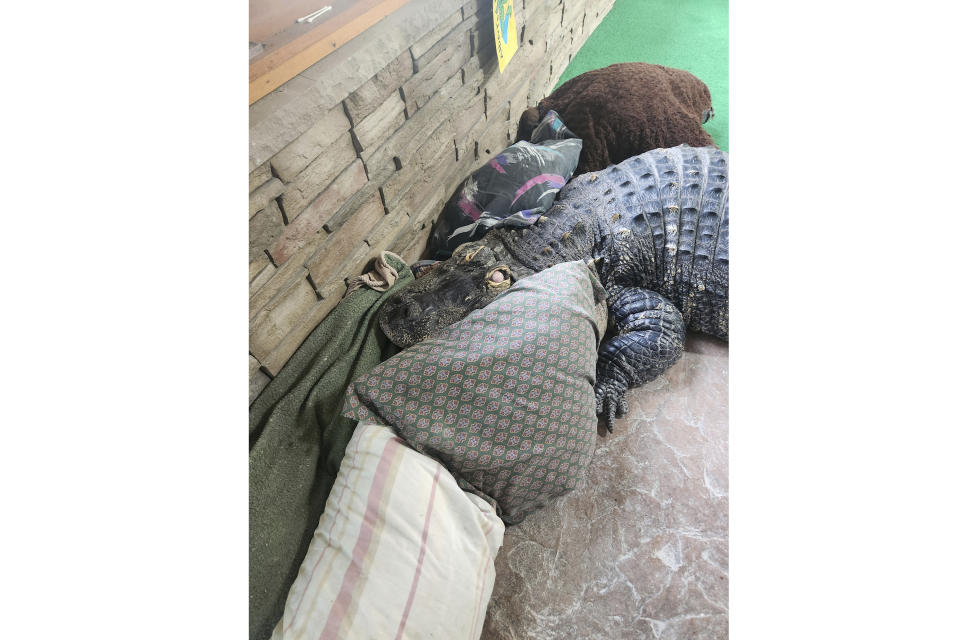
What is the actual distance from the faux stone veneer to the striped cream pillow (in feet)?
0.56

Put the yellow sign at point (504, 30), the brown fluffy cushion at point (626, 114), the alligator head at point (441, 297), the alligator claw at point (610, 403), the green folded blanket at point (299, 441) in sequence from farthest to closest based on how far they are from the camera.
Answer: the brown fluffy cushion at point (626, 114) < the yellow sign at point (504, 30) < the alligator claw at point (610, 403) < the alligator head at point (441, 297) < the green folded blanket at point (299, 441)

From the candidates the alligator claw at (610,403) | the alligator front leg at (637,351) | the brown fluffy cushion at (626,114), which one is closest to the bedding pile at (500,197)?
the brown fluffy cushion at (626,114)

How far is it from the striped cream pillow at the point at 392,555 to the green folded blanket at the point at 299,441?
0.21ft

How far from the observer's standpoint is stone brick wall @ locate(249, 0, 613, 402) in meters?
1.02

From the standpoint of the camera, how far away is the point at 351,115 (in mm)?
1150

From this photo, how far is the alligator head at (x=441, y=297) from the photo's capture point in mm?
1331

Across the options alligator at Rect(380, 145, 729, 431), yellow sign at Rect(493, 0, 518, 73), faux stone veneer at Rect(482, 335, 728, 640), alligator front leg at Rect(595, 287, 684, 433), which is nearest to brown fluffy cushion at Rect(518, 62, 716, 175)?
alligator at Rect(380, 145, 729, 431)

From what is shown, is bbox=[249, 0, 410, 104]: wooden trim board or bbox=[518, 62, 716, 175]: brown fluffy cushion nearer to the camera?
bbox=[249, 0, 410, 104]: wooden trim board

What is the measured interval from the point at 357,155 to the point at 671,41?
237 cm

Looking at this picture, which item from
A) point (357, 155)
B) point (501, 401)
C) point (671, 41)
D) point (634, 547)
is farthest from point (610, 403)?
point (671, 41)

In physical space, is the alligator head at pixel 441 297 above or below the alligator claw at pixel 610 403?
above

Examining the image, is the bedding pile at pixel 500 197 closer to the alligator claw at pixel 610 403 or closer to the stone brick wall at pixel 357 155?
the stone brick wall at pixel 357 155

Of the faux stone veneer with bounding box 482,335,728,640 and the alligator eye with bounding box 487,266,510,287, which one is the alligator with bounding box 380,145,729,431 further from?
the faux stone veneer with bounding box 482,335,728,640

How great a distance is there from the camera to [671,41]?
9.17 ft
